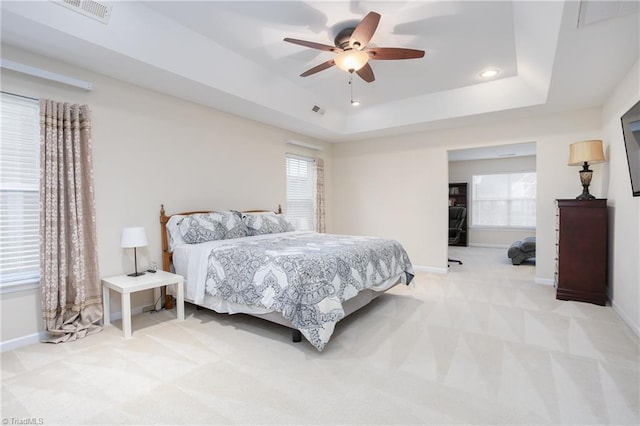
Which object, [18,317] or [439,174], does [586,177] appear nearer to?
[439,174]

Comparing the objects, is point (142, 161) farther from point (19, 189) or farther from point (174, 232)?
point (19, 189)

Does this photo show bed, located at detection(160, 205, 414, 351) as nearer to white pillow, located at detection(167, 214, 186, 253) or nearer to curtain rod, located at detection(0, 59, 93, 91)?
white pillow, located at detection(167, 214, 186, 253)

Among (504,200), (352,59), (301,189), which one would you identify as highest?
(352,59)

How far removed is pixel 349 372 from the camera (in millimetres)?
2227

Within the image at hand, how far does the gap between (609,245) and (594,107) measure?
6.16 ft

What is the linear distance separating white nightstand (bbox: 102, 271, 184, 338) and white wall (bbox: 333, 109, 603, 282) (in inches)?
→ 154

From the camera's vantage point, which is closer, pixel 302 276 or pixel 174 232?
pixel 302 276

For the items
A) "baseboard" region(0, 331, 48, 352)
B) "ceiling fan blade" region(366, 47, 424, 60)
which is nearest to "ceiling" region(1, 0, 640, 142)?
"ceiling fan blade" region(366, 47, 424, 60)

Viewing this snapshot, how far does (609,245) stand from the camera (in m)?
3.69

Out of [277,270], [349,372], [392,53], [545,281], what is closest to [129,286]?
[277,270]

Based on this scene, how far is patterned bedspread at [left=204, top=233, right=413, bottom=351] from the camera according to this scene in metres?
2.54

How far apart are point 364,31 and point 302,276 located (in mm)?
2042

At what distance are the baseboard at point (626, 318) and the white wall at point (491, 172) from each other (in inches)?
203

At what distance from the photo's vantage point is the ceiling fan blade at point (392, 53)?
2744 mm
